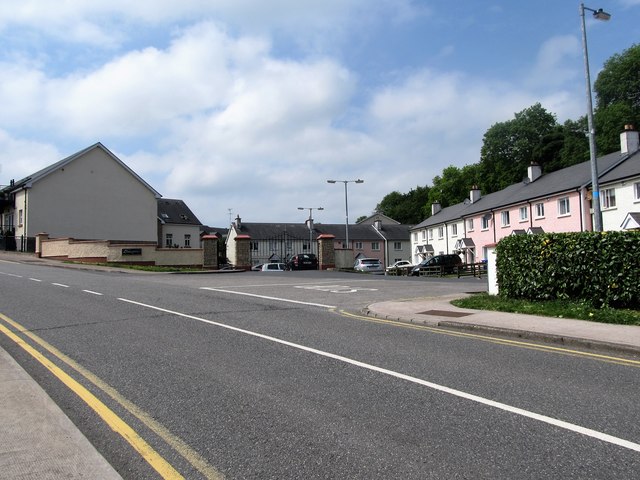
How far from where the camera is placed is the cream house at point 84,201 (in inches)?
1794

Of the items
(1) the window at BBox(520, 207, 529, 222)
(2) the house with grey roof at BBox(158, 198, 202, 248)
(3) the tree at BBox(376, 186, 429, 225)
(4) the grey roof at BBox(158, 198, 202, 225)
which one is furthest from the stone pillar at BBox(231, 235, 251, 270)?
(3) the tree at BBox(376, 186, 429, 225)

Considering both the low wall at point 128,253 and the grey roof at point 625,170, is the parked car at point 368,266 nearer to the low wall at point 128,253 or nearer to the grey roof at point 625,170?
the low wall at point 128,253

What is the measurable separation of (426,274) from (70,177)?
33456 millimetres

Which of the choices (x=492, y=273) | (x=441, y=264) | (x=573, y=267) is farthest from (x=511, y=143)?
(x=573, y=267)

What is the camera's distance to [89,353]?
7.66m

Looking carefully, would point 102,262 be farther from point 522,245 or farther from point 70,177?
point 522,245

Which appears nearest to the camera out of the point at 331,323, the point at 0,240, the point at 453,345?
the point at 453,345

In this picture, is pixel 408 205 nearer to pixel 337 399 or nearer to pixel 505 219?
pixel 505 219

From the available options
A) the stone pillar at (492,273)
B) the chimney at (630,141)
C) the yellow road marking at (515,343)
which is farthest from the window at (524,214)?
the yellow road marking at (515,343)

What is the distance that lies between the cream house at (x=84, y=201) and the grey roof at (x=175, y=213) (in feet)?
37.4

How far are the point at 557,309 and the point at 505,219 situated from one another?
136 feet

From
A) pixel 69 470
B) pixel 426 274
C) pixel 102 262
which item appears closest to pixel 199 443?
pixel 69 470

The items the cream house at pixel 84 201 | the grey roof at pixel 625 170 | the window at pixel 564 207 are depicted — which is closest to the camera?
the grey roof at pixel 625 170

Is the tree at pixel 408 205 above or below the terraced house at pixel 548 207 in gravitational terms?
above
